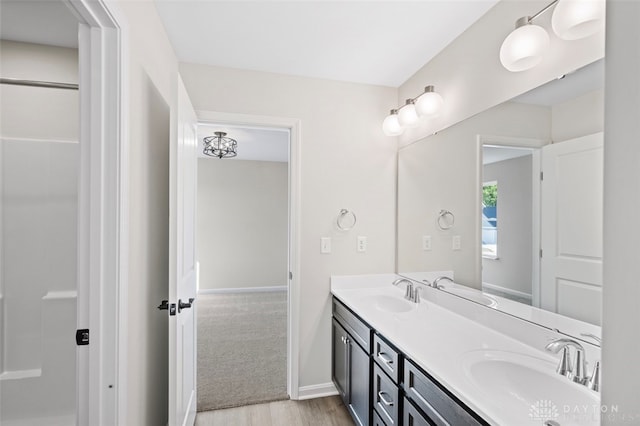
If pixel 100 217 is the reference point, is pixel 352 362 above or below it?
below

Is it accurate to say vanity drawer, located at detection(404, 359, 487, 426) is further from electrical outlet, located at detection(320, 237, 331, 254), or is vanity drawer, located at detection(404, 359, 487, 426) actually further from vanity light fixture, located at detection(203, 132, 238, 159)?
vanity light fixture, located at detection(203, 132, 238, 159)

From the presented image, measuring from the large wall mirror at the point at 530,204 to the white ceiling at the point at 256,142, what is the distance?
7.18 ft

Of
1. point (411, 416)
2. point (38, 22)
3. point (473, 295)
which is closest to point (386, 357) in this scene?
point (411, 416)

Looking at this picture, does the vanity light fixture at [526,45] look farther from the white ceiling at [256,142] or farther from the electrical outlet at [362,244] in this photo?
the white ceiling at [256,142]

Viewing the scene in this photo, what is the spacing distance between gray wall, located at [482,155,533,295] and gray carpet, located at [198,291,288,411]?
182cm

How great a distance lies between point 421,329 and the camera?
150cm

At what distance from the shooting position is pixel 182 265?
1637 millimetres

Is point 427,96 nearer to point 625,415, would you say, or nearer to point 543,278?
point 543,278

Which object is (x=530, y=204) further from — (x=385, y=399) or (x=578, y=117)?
(x=385, y=399)

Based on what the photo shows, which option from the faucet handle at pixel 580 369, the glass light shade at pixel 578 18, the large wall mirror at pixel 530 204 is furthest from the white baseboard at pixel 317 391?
the glass light shade at pixel 578 18

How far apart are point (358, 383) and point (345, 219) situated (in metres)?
1.14

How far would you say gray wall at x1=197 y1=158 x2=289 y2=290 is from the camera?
5340 mm

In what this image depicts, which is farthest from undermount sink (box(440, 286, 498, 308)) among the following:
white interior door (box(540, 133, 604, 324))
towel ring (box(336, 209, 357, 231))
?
towel ring (box(336, 209, 357, 231))

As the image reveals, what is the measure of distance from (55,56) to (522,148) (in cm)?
265
